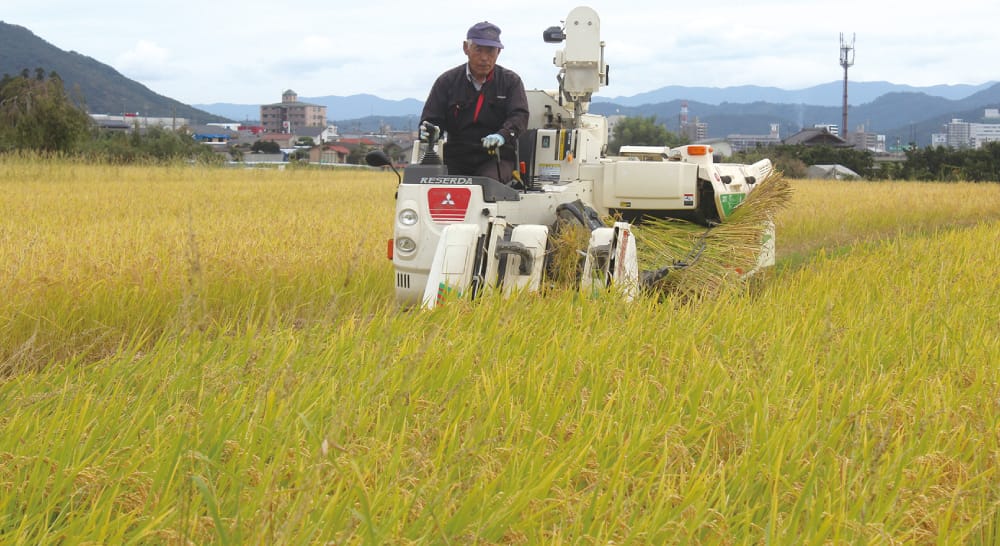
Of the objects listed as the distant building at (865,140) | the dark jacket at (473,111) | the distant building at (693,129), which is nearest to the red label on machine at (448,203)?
the dark jacket at (473,111)

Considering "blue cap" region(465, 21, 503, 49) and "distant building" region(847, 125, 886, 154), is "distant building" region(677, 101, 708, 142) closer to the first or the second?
"distant building" region(847, 125, 886, 154)

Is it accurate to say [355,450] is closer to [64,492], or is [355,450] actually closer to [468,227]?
[64,492]

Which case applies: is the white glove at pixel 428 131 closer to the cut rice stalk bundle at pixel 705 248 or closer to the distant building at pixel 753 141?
the cut rice stalk bundle at pixel 705 248

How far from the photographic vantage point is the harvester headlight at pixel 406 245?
19.9 ft

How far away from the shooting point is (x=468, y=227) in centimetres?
568

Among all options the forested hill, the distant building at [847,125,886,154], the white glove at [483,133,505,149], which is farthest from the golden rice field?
the forested hill

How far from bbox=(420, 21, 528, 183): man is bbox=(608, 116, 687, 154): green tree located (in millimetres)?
56850

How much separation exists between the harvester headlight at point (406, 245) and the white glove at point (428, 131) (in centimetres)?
76

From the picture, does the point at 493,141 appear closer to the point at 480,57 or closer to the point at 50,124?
the point at 480,57

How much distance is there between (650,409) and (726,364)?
2.55 feet

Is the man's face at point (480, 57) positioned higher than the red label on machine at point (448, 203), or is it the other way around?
the man's face at point (480, 57)

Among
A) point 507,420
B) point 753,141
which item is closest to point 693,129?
point 753,141

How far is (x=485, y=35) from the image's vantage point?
21.1 ft

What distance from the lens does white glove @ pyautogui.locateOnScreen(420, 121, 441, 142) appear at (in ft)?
21.0
